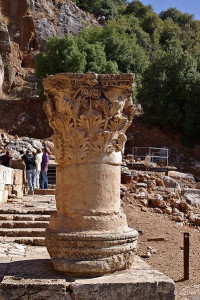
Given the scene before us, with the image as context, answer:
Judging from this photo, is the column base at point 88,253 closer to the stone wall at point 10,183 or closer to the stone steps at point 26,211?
the stone steps at point 26,211

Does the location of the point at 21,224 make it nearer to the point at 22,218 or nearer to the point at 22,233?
the point at 22,218

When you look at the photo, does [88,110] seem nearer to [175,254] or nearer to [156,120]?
[175,254]

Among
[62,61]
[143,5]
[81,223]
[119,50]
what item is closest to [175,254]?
[81,223]

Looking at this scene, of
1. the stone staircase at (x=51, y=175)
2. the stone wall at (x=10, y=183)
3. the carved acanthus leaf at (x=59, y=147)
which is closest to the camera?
the carved acanthus leaf at (x=59, y=147)

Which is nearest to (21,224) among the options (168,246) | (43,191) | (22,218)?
(22,218)

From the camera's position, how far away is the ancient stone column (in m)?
5.38

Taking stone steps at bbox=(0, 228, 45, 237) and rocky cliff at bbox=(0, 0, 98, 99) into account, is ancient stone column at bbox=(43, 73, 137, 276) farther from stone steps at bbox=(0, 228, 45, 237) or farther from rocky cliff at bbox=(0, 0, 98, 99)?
rocky cliff at bbox=(0, 0, 98, 99)

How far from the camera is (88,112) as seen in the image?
558 centimetres

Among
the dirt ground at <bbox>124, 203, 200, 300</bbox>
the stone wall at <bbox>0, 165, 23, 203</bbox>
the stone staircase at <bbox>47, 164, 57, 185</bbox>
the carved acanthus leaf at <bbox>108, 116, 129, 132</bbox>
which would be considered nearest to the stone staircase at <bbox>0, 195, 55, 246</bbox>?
the stone wall at <bbox>0, 165, 23, 203</bbox>

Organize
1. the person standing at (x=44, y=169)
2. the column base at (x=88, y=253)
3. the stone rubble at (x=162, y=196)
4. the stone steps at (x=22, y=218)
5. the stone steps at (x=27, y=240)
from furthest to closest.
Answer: the person standing at (x=44, y=169) < the stone rubble at (x=162, y=196) < the stone steps at (x=22, y=218) < the stone steps at (x=27, y=240) < the column base at (x=88, y=253)

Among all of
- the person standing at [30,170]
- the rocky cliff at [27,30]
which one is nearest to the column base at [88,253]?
the person standing at [30,170]

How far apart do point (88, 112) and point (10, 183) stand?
9142 millimetres

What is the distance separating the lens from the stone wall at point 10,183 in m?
12.9

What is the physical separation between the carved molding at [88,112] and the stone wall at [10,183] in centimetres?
725
